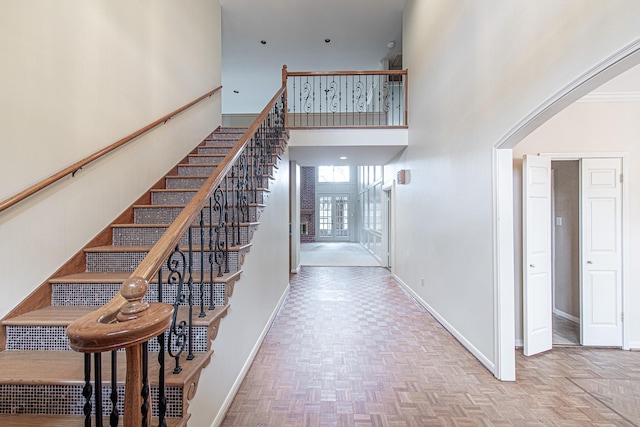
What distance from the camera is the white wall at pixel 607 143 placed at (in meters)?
2.94

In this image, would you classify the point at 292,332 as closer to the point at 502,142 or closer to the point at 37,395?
the point at 37,395

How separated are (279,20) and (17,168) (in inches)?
208

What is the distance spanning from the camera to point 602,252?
2998 millimetres

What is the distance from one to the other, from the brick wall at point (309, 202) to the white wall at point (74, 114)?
11.0 metres

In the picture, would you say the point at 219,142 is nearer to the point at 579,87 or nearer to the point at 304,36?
the point at 304,36

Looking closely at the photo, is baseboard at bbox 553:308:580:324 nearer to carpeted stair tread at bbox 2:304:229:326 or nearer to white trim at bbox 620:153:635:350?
white trim at bbox 620:153:635:350

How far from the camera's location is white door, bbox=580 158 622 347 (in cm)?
298

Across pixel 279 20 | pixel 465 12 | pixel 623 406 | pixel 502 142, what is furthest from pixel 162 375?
pixel 279 20

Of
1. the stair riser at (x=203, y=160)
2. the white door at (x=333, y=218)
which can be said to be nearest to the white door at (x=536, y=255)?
the stair riser at (x=203, y=160)

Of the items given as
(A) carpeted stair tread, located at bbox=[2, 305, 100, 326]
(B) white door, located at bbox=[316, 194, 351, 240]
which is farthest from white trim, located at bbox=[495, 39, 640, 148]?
(B) white door, located at bbox=[316, 194, 351, 240]

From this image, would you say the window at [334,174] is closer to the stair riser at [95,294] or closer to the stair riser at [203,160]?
the stair riser at [203,160]

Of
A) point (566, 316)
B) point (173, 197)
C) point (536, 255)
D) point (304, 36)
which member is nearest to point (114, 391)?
point (173, 197)

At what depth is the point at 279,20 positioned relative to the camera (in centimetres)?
552

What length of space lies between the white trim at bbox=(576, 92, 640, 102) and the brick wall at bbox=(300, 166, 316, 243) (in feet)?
39.4
